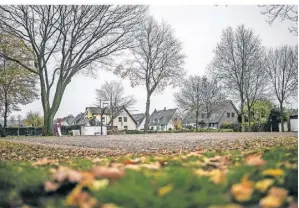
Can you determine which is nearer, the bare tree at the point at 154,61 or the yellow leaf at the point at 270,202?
the yellow leaf at the point at 270,202

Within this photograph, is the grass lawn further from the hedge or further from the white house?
the hedge

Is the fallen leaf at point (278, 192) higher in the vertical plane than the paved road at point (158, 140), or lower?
lower

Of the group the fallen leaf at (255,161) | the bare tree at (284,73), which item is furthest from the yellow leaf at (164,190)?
the bare tree at (284,73)

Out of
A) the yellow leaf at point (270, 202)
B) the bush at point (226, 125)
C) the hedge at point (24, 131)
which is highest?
the bush at point (226, 125)

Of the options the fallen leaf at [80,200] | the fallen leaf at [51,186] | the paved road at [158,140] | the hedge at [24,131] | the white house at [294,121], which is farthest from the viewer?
the hedge at [24,131]

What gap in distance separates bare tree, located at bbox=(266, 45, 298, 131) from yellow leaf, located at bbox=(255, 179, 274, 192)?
1513 millimetres

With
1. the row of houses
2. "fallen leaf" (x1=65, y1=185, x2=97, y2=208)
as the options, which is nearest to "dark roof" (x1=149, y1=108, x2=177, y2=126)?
the row of houses

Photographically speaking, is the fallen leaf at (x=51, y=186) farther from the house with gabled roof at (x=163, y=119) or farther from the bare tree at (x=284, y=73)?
the bare tree at (x=284, y=73)

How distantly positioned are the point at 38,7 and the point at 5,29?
0.39 meters

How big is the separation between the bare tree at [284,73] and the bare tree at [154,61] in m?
0.86

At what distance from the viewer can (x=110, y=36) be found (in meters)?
3.59

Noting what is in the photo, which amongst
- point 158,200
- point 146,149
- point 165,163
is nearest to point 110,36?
point 146,149

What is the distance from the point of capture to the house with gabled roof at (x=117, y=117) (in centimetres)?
333

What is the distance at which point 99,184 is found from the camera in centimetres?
171
